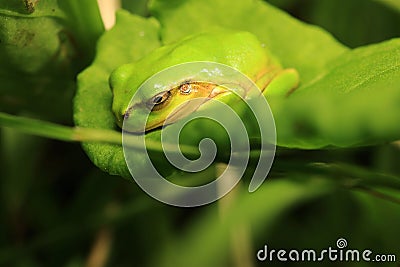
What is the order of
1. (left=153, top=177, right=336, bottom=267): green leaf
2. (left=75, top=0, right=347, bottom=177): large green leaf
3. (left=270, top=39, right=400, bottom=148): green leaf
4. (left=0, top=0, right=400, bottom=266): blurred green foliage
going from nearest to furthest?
1. (left=270, top=39, right=400, bottom=148): green leaf
2. (left=0, top=0, right=400, bottom=266): blurred green foliage
3. (left=75, top=0, right=347, bottom=177): large green leaf
4. (left=153, top=177, right=336, bottom=267): green leaf

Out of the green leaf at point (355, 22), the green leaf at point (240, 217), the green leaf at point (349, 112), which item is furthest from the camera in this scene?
the green leaf at point (355, 22)

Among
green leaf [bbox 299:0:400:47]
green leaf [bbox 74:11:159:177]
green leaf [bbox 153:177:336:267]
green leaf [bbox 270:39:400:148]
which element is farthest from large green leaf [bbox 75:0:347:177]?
green leaf [bbox 299:0:400:47]

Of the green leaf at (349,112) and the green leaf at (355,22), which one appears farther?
the green leaf at (355,22)

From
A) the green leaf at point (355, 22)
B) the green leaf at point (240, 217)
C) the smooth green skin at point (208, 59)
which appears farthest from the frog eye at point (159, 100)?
the green leaf at point (355, 22)

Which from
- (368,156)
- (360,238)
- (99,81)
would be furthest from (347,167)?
(368,156)

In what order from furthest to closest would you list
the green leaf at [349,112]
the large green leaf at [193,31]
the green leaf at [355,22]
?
the green leaf at [355,22] → the large green leaf at [193,31] → the green leaf at [349,112]

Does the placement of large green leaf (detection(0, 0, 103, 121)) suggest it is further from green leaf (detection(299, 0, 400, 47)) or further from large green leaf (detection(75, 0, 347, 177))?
green leaf (detection(299, 0, 400, 47))

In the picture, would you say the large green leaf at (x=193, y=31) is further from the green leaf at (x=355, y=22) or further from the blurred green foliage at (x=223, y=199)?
the green leaf at (x=355, y=22)
